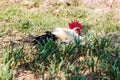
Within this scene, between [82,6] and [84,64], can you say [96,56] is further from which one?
[82,6]

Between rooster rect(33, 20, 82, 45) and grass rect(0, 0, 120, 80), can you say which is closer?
grass rect(0, 0, 120, 80)

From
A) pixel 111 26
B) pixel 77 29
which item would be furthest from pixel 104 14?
pixel 77 29

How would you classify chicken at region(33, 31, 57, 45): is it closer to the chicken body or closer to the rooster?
the rooster

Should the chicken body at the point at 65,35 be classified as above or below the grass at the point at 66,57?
below

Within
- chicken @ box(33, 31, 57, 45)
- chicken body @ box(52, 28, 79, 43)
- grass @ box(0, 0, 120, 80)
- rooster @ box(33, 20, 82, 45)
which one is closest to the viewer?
grass @ box(0, 0, 120, 80)

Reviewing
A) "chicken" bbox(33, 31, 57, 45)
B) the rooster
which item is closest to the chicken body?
the rooster

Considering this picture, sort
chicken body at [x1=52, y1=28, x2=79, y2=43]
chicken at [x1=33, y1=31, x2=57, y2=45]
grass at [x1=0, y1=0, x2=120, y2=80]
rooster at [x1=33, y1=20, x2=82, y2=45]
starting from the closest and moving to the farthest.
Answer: grass at [x1=0, y1=0, x2=120, y2=80] < chicken at [x1=33, y1=31, x2=57, y2=45] < rooster at [x1=33, y1=20, x2=82, y2=45] < chicken body at [x1=52, y1=28, x2=79, y2=43]

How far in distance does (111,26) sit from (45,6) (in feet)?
7.63

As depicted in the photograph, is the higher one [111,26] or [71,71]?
[71,71]

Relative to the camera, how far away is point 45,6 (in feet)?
27.3

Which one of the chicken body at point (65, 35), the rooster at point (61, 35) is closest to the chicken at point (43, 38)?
the rooster at point (61, 35)

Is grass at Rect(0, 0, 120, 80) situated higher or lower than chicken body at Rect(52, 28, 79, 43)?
higher

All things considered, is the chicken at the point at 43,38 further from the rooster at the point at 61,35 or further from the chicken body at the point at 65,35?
the chicken body at the point at 65,35

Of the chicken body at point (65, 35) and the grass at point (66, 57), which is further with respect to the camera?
the chicken body at point (65, 35)
